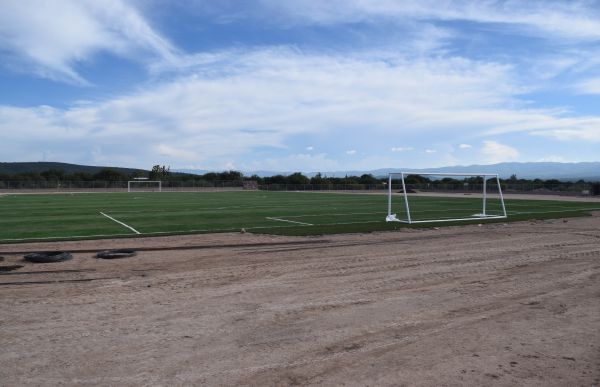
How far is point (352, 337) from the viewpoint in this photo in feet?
20.2

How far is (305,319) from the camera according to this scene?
6.92 meters

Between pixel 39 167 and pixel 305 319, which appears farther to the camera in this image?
pixel 39 167

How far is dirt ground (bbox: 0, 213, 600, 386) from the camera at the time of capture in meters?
5.14

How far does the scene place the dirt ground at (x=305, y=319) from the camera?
16.9 feet

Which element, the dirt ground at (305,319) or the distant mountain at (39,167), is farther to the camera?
the distant mountain at (39,167)

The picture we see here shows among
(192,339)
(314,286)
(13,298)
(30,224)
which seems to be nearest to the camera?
(192,339)

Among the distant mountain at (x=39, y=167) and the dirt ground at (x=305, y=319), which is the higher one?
the distant mountain at (x=39, y=167)

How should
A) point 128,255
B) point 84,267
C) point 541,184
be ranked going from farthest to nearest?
point 541,184 → point 128,255 → point 84,267

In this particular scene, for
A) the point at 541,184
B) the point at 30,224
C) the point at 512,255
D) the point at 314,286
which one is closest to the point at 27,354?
the point at 314,286

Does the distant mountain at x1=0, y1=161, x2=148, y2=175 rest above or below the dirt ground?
above

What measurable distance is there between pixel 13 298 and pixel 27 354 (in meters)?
2.89

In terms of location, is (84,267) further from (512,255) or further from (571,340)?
(512,255)

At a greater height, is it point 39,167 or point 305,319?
point 39,167

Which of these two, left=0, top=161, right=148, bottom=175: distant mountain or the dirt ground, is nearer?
the dirt ground
